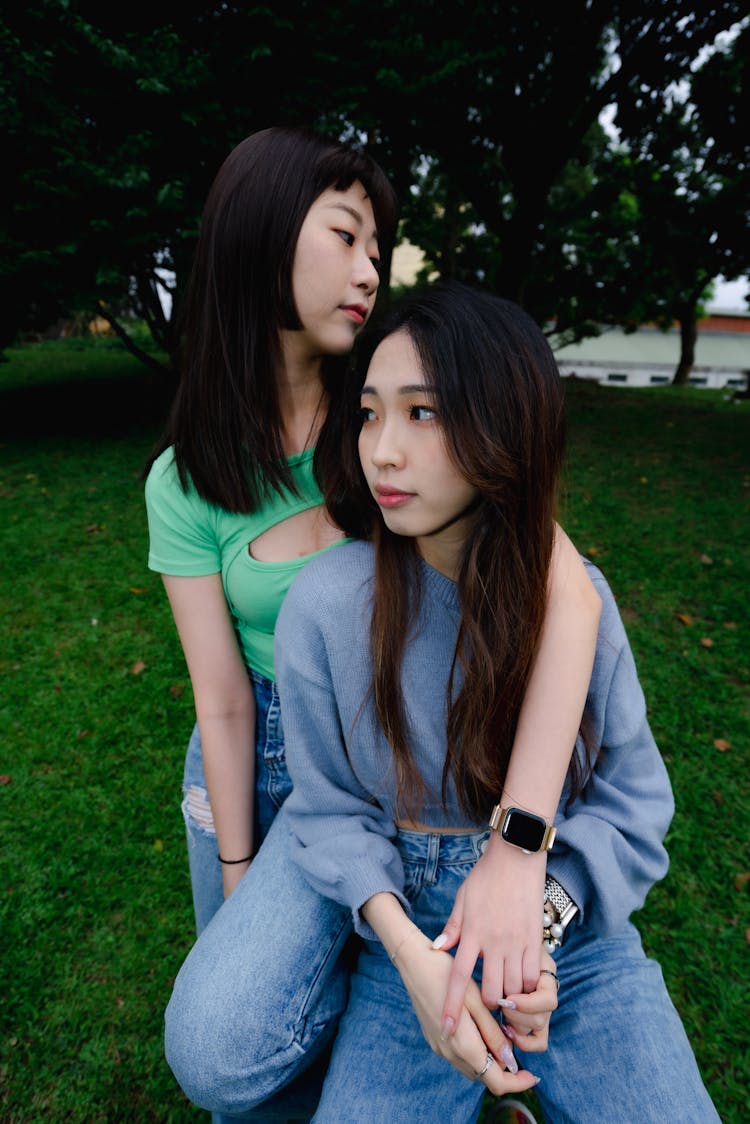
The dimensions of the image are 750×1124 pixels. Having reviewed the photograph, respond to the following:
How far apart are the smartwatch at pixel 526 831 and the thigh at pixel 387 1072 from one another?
18.2 inches

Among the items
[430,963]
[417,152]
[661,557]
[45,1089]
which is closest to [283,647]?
[430,963]

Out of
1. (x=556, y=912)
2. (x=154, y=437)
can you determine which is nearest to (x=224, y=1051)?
(x=556, y=912)

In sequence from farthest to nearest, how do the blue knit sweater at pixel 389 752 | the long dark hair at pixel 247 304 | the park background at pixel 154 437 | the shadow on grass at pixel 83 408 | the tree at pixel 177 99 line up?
1. the shadow on grass at pixel 83 408
2. the tree at pixel 177 99
3. the park background at pixel 154 437
4. the long dark hair at pixel 247 304
5. the blue knit sweater at pixel 389 752

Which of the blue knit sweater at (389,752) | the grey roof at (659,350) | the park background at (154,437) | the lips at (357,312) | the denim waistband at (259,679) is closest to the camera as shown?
the blue knit sweater at (389,752)

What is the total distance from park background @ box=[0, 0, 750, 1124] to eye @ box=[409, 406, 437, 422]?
1297 millimetres

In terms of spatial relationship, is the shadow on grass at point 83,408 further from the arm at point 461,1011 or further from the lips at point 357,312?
the arm at point 461,1011

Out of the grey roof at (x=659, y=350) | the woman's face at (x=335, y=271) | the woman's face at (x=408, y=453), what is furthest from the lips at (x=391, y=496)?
the grey roof at (x=659, y=350)

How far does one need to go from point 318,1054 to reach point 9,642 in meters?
3.78

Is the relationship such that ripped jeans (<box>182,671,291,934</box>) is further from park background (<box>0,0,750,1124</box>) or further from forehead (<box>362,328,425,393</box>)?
forehead (<box>362,328,425,393</box>)

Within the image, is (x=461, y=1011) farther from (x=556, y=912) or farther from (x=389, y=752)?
(x=389, y=752)

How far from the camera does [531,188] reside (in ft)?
33.0

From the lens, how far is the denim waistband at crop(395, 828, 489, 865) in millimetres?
1643

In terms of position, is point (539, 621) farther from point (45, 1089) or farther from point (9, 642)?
point (9, 642)

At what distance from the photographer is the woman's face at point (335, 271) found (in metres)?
1.62
